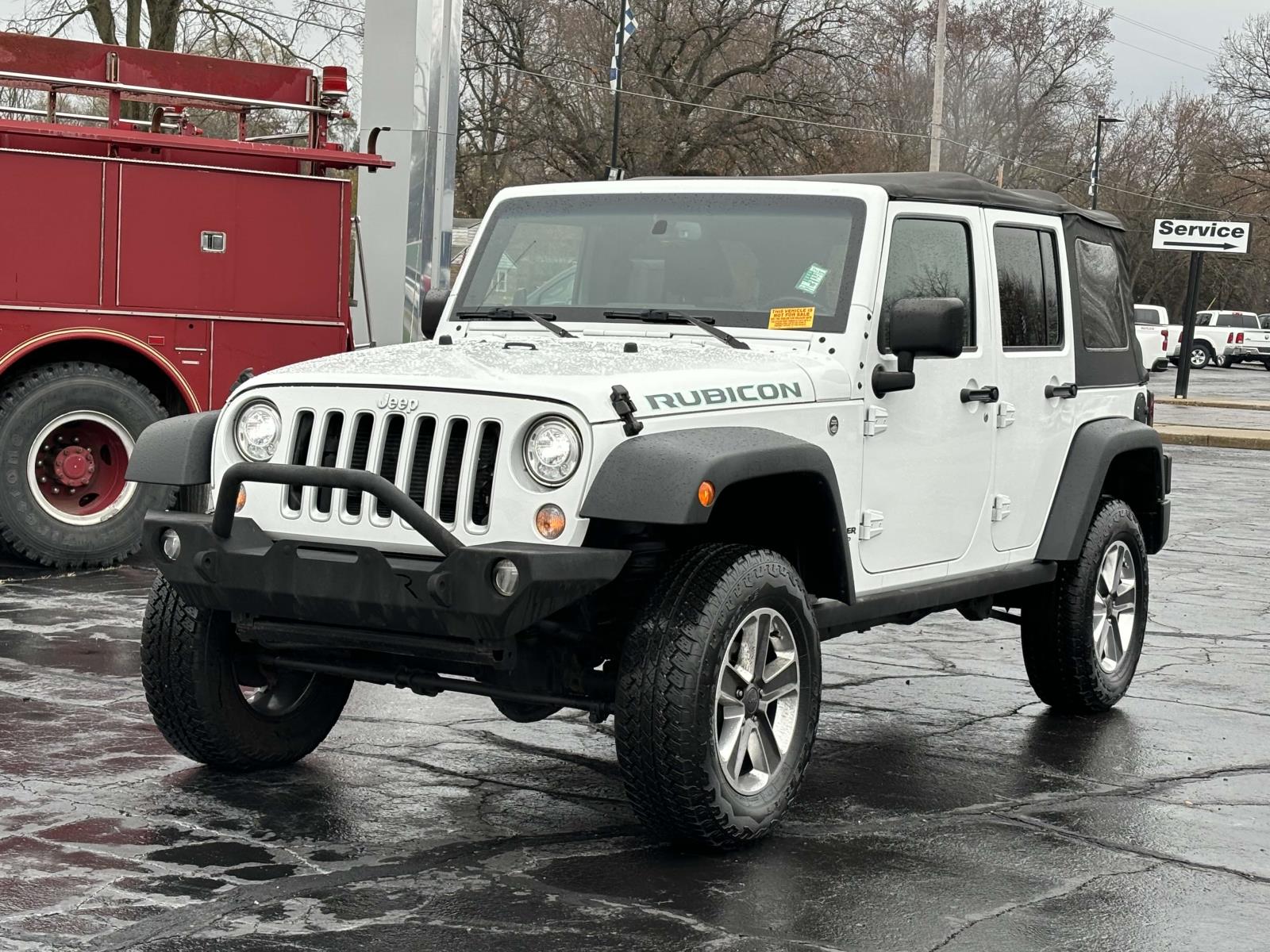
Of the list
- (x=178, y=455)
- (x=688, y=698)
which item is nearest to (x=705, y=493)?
(x=688, y=698)

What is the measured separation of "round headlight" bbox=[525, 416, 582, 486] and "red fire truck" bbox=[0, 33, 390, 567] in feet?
18.1

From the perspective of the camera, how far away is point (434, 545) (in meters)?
4.76

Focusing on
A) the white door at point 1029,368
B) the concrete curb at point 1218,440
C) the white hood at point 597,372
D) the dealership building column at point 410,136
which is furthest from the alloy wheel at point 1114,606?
the concrete curb at point 1218,440

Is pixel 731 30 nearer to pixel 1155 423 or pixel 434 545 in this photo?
pixel 1155 423

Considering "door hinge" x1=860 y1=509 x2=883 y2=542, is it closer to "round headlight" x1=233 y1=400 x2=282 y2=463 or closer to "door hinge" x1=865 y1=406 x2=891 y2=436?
"door hinge" x1=865 y1=406 x2=891 y2=436

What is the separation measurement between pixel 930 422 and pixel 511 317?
1524 millimetres

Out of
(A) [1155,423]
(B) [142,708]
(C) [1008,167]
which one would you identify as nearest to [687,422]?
(B) [142,708]

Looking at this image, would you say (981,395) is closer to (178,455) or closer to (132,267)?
(178,455)

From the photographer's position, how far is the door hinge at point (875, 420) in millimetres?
5855

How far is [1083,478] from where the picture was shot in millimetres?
7047

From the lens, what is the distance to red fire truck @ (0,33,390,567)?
993 cm

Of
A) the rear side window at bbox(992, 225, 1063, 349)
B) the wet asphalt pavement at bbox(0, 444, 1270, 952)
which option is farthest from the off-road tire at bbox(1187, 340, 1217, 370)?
the rear side window at bbox(992, 225, 1063, 349)

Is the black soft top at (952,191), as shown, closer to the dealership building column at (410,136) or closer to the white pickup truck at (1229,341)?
the dealership building column at (410,136)

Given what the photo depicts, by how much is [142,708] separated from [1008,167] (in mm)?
60956
